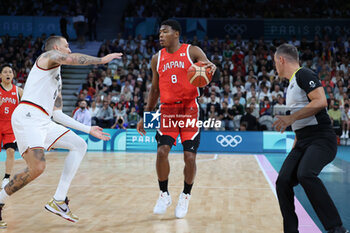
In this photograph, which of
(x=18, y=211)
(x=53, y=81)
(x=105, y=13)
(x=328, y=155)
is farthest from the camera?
(x=105, y=13)

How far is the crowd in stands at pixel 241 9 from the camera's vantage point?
2228 centimetres

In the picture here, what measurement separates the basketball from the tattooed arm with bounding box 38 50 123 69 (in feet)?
3.19

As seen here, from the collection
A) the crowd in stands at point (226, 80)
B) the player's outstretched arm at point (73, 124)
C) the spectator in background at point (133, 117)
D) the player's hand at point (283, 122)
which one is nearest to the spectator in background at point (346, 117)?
the crowd in stands at point (226, 80)

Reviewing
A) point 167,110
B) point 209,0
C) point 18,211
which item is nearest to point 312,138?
point 167,110

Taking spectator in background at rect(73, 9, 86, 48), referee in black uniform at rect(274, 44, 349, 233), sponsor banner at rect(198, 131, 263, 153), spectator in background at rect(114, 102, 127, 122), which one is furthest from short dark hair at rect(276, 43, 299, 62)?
spectator in background at rect(73, 9, 86, 48)

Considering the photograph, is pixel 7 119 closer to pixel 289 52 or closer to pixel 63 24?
pixel 289 52

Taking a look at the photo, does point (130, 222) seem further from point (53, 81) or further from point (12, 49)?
point (12, 49)

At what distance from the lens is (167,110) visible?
17.5 ft

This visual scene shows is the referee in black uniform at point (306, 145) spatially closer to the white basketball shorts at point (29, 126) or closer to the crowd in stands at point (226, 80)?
the white basketball shorts at point (29, 126)

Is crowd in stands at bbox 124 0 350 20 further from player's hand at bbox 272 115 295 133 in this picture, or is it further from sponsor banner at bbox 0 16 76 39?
player's hand at bbox 272 115 295 133

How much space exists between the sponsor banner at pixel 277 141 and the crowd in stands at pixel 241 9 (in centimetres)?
1013

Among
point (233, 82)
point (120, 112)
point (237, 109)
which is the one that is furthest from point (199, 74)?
point (233, 82)

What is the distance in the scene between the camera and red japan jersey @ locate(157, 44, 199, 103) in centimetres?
527

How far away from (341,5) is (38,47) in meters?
16.5
